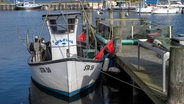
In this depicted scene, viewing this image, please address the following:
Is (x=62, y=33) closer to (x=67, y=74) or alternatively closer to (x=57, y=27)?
(x=57, y=27)

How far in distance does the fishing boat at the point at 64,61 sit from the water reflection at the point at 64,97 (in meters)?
0.27

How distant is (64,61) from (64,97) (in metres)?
1.92

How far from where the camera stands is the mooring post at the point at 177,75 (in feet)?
27.6

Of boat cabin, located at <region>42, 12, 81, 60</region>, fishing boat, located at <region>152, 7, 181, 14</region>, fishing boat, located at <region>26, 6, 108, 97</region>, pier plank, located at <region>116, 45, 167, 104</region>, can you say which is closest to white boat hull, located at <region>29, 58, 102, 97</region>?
fishing boat, located at <region>26, 6, 108, 97</region>

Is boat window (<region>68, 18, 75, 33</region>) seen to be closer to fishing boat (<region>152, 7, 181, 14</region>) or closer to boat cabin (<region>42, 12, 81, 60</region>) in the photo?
boat cabin (<region>42, 12, 81, 60</region>)

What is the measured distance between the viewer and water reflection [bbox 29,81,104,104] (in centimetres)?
→ 1528

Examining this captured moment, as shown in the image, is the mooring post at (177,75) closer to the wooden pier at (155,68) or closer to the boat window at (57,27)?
the wooden pier at (155,68)

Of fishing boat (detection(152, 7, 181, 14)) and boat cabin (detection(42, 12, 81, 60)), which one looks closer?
boat cabin (detection(42, 12, 81, 60))

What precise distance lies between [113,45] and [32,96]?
483cm

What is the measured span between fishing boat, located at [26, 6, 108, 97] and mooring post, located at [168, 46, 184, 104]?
647 centimetres

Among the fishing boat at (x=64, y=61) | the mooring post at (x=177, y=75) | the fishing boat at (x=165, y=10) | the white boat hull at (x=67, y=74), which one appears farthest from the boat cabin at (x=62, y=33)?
the fishing boat at (x=165, y=10)

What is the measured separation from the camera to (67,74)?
574 inches

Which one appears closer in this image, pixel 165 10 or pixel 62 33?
pixel 62 33

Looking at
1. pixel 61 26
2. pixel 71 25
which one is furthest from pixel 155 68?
pixel 61 26
